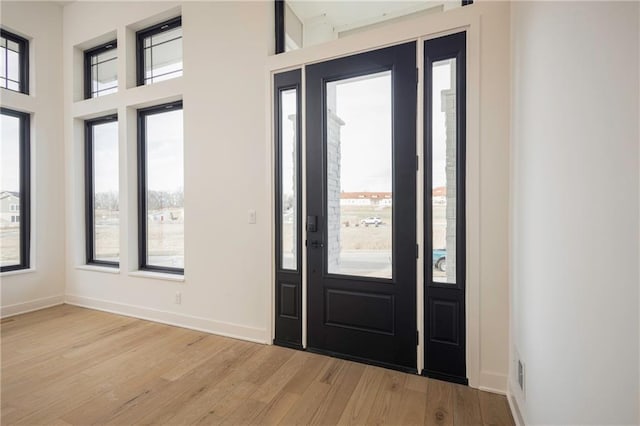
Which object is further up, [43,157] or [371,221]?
[43,157]

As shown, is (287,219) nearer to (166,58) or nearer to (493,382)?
(493,382)

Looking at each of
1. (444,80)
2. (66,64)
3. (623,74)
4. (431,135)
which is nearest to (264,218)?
(431,135)

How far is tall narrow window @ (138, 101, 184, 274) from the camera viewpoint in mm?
3562

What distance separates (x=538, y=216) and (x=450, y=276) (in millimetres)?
869

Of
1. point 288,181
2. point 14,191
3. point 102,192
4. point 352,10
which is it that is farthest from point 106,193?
point 352,10

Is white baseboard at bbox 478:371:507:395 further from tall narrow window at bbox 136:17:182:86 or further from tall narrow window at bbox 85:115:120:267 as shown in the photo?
tall narrow window at bbox 85:115:120:267

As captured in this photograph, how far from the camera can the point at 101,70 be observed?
161 inches

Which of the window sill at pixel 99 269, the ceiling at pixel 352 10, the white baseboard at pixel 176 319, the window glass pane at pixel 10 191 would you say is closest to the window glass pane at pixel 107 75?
the window glass pane at pixel 10 191

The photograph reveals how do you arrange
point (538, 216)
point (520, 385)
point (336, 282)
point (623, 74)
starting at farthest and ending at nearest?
point (336, 282) < point (520, 385) < point (538, 216) < point (623, 74)

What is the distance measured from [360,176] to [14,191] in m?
4.33

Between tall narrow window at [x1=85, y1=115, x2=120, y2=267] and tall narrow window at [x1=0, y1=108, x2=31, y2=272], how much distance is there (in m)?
0.63

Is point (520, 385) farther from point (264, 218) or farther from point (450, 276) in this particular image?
point (264, 218)

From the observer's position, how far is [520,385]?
5.96 ft

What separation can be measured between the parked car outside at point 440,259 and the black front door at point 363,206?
0.16 meters
